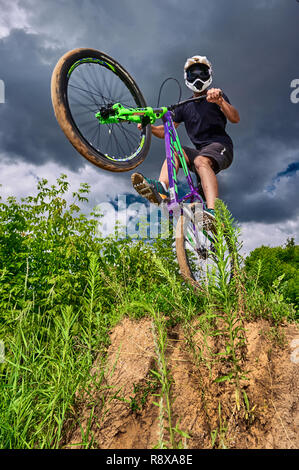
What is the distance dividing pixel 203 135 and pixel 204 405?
371cm

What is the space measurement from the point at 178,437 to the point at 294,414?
62cm

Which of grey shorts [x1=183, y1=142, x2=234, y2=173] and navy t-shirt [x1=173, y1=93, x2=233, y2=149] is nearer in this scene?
grey shorts [x1=183, y1=142, x2=234, y2=173]

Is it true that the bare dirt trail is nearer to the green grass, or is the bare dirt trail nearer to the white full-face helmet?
the green grass

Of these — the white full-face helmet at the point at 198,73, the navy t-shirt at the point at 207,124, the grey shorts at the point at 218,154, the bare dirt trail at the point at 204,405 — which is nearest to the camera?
the bare dirt trail at the point at 204,405

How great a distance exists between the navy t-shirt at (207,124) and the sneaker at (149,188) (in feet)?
3.39

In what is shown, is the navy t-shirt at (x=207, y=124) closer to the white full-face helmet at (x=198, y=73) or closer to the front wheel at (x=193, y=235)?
the white full-face helmet at (x=198, y=73)

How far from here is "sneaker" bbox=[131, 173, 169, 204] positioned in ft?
12.1

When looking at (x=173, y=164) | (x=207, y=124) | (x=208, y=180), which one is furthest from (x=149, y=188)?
(x=207, y=124)

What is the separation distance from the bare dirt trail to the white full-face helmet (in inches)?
141

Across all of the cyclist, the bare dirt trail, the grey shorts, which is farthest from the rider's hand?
the bare dirt trail

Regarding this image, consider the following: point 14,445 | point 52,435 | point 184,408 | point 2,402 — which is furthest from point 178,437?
point 2,402

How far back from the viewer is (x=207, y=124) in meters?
4.39

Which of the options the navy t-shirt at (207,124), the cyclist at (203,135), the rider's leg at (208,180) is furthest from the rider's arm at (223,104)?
the rider's leg at (208,180)

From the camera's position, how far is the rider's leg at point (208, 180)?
3.82 m
